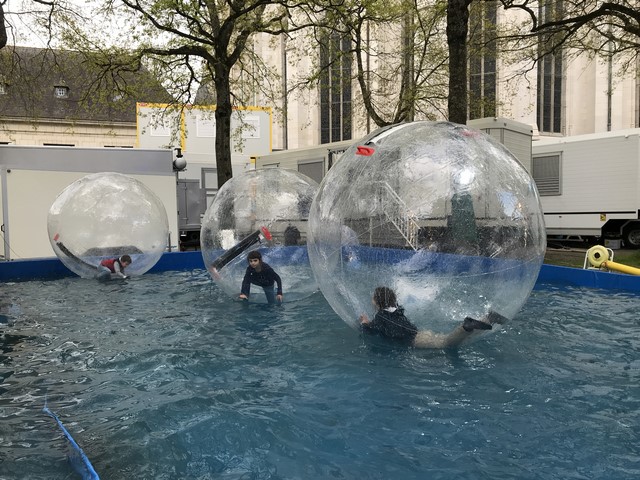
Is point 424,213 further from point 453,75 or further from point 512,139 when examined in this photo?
point 512,139

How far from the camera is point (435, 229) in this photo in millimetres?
4473

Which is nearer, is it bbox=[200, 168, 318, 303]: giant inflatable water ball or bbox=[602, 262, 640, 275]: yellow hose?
bbox=[200, 168, 318, 303]: giant inflatable water ball

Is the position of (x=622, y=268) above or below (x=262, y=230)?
below

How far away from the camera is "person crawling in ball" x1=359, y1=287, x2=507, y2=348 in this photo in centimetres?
471

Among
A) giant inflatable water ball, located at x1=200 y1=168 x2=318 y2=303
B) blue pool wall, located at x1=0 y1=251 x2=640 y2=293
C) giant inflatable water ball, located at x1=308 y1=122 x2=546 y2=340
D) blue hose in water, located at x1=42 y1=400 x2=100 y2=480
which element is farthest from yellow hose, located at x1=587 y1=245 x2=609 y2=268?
blue hose in water, located at x1=42 y1=400 x2=100 y2=480

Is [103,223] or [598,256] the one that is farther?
[598,256]

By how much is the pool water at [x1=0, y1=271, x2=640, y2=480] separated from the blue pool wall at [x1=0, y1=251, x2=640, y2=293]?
2.01 metres

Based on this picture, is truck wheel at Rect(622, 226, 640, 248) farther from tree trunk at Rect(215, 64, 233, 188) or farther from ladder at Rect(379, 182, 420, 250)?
ladder at Rect(379, 182, 420, 250)

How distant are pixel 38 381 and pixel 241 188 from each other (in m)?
3.82

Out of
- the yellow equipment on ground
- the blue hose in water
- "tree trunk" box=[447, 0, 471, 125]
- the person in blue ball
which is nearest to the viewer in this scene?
A: the blue hose in water

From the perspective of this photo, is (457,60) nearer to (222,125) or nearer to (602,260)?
(602,260)

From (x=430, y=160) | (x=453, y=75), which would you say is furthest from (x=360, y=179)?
(x=453, y=75)

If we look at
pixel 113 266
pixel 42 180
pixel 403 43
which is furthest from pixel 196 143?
pixel 113 266

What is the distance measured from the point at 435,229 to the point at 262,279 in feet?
11.8
